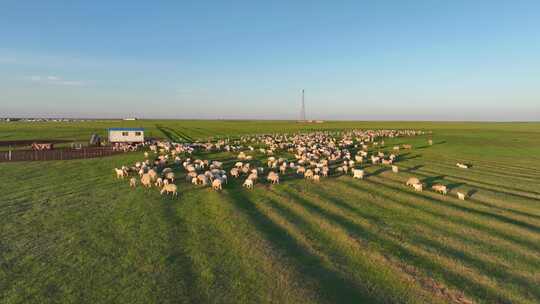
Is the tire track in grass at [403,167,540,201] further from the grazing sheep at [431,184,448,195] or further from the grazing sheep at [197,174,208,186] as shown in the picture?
the grazing sheep at [197,174,208,186]

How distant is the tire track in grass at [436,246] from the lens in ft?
37.7

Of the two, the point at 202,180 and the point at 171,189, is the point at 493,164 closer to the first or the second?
the point at 202,180

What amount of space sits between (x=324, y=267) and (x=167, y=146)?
138ft

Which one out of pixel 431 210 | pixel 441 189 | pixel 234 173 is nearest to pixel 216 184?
pixel 234 173

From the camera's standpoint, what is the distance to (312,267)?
481 inches

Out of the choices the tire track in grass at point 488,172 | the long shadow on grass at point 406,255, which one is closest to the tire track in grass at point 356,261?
the long shadow on grass at point 406,255

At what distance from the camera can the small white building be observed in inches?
2387

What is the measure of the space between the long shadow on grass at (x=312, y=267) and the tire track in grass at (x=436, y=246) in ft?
10.1

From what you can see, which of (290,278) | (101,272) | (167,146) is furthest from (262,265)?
(167,146)

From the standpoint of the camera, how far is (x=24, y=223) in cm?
1650

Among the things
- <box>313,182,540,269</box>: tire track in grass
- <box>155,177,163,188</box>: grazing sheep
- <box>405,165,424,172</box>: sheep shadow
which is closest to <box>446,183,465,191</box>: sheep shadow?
<box>313,182,540,269</box>: tire track in grass

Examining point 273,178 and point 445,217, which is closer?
point 445,217

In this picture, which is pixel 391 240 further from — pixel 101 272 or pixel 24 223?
pixel 24 223

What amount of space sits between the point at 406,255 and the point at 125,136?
60.0 metres
